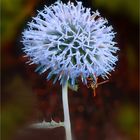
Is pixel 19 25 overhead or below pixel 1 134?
overhead

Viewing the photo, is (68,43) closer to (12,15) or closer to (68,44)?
(68,44)

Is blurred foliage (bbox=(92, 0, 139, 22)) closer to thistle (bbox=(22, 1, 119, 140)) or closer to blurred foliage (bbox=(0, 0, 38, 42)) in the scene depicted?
thistle (bbox=(22, 1, 119, 140))

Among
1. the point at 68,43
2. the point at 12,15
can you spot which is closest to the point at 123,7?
the point at 68,43

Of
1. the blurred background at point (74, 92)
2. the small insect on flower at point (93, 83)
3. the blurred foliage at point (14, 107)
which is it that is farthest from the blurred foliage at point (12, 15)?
the small insect on flower at point (93, 83)

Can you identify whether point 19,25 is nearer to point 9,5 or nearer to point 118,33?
point 9,5

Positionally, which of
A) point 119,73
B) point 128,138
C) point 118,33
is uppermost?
point 118,33

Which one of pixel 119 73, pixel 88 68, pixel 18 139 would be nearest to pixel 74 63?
pixel 88 68
